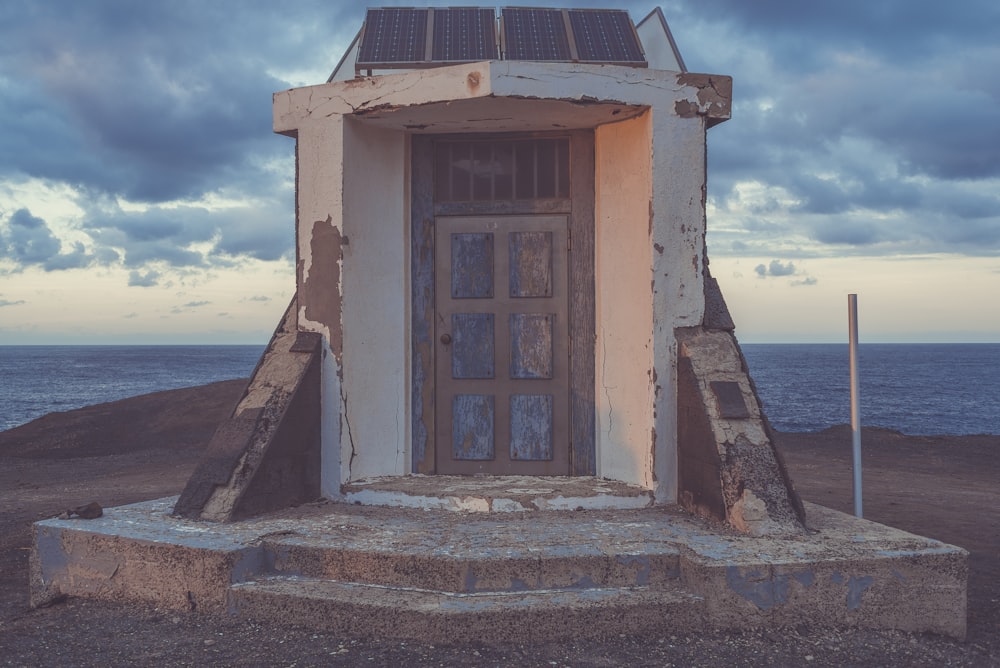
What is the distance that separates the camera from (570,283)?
18.5 ft

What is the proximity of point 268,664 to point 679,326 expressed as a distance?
3.12 m

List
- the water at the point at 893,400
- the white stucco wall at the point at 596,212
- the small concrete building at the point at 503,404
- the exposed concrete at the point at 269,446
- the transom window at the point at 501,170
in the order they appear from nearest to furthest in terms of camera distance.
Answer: the small concrete building at the point at 503,404 → the exposed concrete at the point at 269,446 → the white stucco wall at the point at 596,212 → the transom window at the point at 501,170 → the water at the point at 893,400

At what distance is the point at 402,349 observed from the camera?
222 inches

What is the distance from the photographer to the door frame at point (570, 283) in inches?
221

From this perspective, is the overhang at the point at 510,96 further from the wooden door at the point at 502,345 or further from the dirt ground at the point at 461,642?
the dirt ground at the point at 461,642

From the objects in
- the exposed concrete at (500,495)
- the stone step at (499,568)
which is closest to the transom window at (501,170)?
the exposed concrete at (500,495)

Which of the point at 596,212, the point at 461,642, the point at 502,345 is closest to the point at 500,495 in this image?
the point at 502,345

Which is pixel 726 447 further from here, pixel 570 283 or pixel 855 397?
pixel 570 283

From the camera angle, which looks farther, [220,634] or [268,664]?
[220,634]

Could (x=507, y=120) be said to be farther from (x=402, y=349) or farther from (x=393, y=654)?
(x=393, y=654)

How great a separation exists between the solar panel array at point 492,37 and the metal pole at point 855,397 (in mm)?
2206

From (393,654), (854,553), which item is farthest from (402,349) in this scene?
(854,553)

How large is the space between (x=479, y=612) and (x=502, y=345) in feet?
8.09

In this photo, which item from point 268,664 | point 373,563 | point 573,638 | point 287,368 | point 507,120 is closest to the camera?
point 268,664
